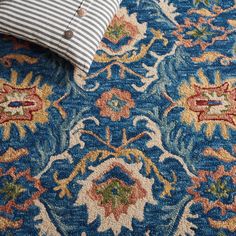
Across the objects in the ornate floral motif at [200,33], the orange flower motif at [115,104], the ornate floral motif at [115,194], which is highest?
the ornate floral motif at [200,33]

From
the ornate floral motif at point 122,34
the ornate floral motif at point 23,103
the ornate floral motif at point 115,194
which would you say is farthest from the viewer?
the ornate floral motif at point 122,34

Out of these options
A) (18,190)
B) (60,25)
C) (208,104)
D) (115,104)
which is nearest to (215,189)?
(208,104)

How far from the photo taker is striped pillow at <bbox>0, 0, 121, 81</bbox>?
1.18 meters

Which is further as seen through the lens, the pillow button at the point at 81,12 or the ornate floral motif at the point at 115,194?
the pillow button at the point at 81,12

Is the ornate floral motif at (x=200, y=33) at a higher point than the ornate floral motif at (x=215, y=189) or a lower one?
higher

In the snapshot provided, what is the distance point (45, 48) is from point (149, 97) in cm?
35

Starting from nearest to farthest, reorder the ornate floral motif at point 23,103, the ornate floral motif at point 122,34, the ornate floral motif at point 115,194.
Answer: the ornate floral motif at point 115,194 < the ornate floral motif at point 23,103 < the ornate floral motif at point 122,34

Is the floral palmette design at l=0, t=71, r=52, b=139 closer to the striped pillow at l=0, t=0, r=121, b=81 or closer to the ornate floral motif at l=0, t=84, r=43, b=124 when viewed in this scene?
the ornate floral motif at l=0, t=84, r=43, b=124

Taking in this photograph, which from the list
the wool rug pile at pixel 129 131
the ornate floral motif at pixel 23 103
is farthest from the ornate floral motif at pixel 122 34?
the ornate floral motif at pixel 23 103

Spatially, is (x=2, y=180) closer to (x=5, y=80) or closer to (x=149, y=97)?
(x=5, y=80)

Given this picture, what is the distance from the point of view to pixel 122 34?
4.33 feet

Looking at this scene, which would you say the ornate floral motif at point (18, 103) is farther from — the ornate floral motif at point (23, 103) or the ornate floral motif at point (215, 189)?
the ornate floral motif at point (215, 189)

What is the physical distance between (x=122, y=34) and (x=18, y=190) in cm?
58

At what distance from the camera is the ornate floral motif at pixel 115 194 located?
3.46 feet
